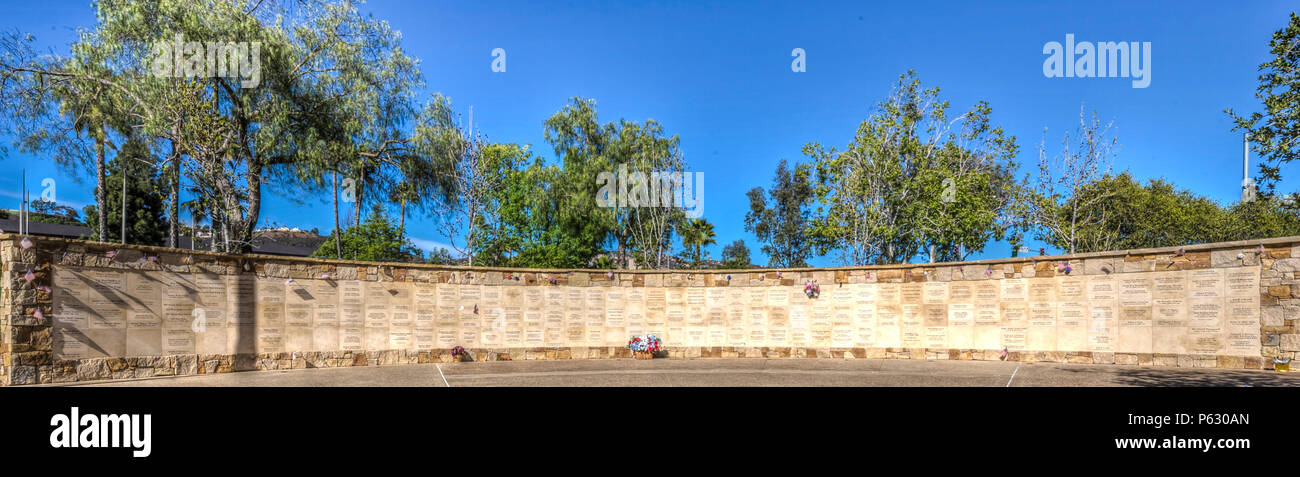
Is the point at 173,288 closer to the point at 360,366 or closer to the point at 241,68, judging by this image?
the point at 360,366

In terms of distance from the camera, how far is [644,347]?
15883 mm

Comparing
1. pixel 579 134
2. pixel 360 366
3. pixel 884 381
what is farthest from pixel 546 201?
pixel 884 381

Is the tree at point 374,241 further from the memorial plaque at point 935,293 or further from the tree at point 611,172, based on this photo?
the memorial plaque at point 935,293

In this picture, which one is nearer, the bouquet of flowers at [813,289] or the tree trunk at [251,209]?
the bouquet of flowers at [813,289]

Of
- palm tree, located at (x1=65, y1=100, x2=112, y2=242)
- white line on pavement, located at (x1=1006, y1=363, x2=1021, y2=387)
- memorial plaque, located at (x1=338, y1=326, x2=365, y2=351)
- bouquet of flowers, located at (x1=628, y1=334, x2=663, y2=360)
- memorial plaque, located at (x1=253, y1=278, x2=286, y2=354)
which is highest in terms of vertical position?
palm tree, located at (x1=65, y1=100, x2=112, y2=242)

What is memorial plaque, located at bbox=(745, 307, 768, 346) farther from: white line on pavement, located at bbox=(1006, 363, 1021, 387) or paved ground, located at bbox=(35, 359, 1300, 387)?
white line on pavement, located at bbox=(1006, 363, 1021, 387)

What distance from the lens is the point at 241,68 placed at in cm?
3127

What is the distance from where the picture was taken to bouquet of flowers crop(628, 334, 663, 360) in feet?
52.1

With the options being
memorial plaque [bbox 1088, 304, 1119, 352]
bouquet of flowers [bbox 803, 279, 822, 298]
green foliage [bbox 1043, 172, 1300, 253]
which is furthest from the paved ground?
green foliage [bbox 1043, 172, 1300, 253]
